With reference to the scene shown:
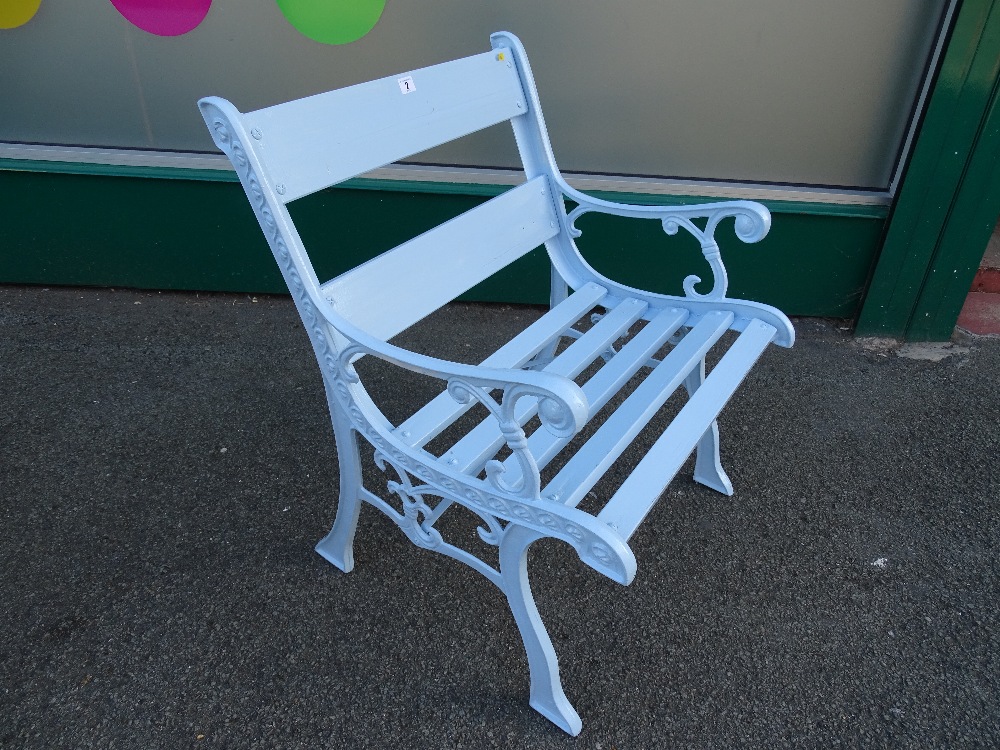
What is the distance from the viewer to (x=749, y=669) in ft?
5.46

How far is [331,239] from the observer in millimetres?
2861

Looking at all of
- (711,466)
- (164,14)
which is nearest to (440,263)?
(711,466)

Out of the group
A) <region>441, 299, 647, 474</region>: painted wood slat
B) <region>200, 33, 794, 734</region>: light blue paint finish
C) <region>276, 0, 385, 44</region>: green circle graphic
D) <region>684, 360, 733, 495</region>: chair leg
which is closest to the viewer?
<region>200, 33, 794, 734</region>: light blue paint finish

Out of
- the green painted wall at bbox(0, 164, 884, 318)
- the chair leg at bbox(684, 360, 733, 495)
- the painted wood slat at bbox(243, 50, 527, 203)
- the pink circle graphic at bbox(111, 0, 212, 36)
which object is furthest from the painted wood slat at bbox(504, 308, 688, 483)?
the pink circle graphic at bbox(111, 0, 212, 36)

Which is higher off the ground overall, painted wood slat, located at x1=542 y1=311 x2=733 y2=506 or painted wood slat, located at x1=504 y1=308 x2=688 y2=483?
painted wood slat, located at x1=542 y1=311 x2=733 y2=506

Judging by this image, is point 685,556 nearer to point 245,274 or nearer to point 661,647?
point 661,647

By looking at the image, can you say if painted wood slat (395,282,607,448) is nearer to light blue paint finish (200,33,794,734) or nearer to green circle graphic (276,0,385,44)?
light blue paint finish (200,33,794,734)

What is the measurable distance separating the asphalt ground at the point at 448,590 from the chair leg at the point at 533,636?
0.05 m

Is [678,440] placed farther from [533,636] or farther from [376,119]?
[376,119]

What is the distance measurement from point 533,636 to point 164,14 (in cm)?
240

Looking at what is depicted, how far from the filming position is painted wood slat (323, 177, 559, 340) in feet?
4.89

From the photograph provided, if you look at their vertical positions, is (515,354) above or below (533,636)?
above

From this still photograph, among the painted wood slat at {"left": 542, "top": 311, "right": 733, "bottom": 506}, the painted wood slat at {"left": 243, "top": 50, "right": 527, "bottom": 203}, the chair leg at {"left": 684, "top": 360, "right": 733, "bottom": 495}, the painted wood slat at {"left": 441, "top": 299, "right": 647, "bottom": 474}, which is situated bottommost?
the chair leg at {"left": 684, "top": 360, "right": 733, "bottom": 495}

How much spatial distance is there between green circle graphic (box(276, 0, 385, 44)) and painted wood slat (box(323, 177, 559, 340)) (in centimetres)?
106
